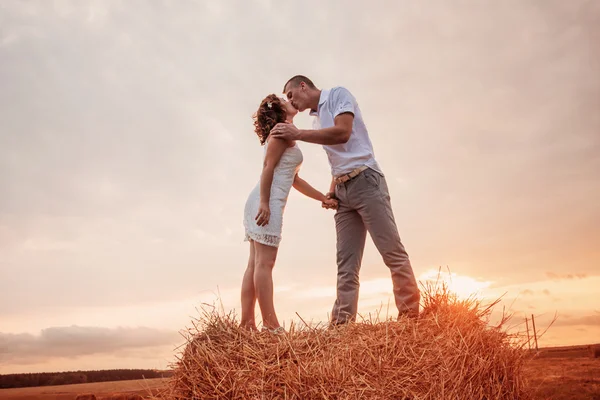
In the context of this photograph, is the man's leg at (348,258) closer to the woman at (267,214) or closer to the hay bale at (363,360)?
the hay bale at (363,360)

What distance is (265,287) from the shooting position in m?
4.02

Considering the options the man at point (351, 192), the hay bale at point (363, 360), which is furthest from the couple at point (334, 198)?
the hay bale at point (363, 360)

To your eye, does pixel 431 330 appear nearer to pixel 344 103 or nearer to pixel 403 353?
pixel 403 353

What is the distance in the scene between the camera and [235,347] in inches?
145

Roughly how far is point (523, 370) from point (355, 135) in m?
2.36

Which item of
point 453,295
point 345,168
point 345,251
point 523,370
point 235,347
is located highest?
point 345,168

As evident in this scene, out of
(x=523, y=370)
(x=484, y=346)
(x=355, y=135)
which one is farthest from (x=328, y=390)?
(x=355, y=135)

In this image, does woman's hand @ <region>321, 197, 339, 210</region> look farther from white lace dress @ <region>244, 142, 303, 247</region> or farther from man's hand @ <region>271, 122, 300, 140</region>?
man's hand @ <region>271, 122, 300, 140</region>

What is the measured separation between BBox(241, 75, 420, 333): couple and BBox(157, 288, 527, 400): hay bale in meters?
0.29

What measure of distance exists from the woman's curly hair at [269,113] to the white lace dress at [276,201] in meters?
0.20

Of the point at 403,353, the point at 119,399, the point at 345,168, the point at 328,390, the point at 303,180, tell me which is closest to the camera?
the point at 328,390

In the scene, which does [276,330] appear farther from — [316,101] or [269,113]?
[316,101]

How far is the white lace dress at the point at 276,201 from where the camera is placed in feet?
13.6

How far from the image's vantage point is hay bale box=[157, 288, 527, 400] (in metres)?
3.34
